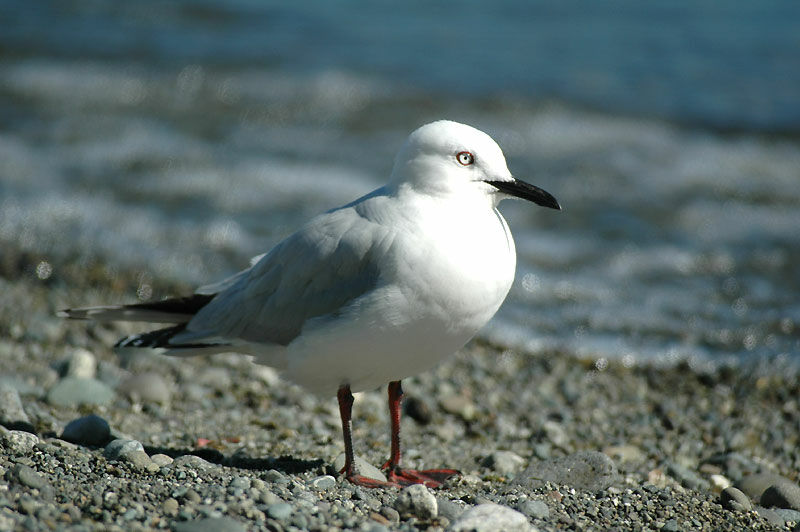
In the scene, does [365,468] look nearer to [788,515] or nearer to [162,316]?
[162,316]

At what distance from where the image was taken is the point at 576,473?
182 inches

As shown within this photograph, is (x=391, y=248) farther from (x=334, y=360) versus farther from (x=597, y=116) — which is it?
(x=597, y=116)

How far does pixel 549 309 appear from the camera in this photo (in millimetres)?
8094

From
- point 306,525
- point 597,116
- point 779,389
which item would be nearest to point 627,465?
point 779,389

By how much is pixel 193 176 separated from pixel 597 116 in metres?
6.10

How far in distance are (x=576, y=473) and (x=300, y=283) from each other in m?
1.60

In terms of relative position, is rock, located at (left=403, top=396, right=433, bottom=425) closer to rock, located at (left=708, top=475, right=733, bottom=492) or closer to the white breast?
the white breast

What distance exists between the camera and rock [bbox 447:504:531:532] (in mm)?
3484

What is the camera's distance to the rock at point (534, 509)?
3953 millimetres

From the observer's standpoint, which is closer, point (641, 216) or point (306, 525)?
point (306, 525)

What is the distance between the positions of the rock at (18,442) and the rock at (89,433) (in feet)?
1.75

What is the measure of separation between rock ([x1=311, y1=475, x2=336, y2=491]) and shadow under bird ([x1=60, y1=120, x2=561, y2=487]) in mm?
174

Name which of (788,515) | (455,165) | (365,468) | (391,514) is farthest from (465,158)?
(788,515)

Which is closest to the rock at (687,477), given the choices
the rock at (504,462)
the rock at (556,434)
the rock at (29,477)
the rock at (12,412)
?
the rock at (556,434)
